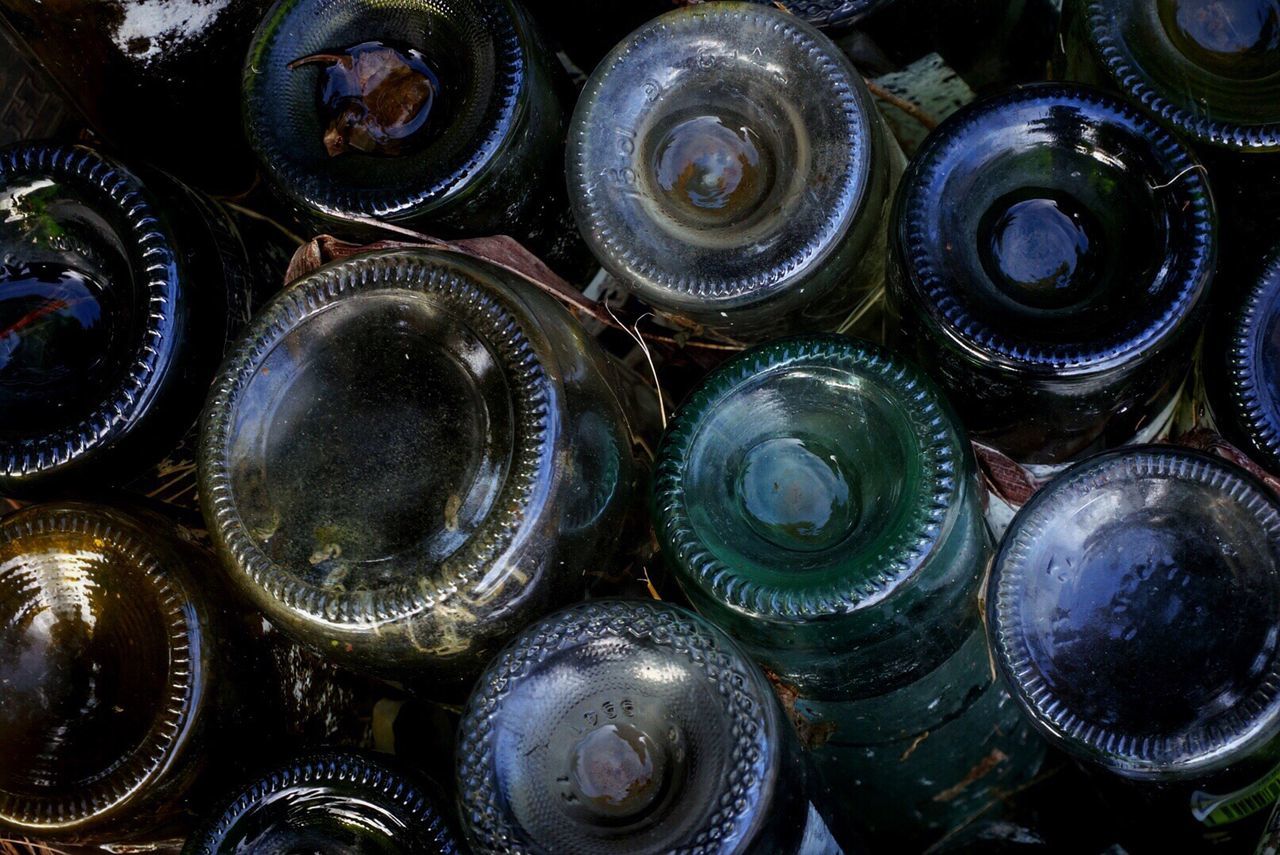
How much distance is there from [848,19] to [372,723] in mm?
974

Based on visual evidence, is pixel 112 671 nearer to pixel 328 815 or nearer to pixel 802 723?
pixel 328 815

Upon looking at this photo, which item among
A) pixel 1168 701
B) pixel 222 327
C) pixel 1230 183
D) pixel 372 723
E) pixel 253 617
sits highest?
pixel 1230 183

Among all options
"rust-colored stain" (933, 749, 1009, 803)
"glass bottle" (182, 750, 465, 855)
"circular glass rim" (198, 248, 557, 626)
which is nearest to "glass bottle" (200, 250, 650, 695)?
"circular glass rim" (198, 248, 557, 626)

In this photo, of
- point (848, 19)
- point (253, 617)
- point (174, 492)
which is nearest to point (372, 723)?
point (253, 617)

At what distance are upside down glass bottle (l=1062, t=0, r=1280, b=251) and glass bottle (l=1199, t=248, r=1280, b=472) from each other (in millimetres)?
75

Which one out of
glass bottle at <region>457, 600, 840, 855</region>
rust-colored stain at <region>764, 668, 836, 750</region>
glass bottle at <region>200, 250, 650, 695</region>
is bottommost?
rust-colored stain at <region>764, 668, 836, 750</region>

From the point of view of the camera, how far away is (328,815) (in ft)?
3.46

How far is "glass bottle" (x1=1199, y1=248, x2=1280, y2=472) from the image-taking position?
1030mm

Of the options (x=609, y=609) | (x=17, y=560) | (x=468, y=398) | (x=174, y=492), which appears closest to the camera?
(x=609, y=609)

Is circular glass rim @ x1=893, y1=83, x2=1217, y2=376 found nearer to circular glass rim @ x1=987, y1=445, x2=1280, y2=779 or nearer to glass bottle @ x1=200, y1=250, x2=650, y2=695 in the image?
circular glass rim @ x1=987, y1=445, x2=1280, y2=779

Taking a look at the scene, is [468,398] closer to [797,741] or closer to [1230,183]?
[797,741]

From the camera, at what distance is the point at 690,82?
1.13 meters

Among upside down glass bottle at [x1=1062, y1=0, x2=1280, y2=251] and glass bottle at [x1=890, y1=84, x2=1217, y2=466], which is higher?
upside down glass bottle at [x1=1062, y1=0, x2=1280, y2=251]

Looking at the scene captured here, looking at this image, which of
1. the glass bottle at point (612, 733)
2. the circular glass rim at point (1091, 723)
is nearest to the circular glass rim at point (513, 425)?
the glass bottle at point (612, 733)
